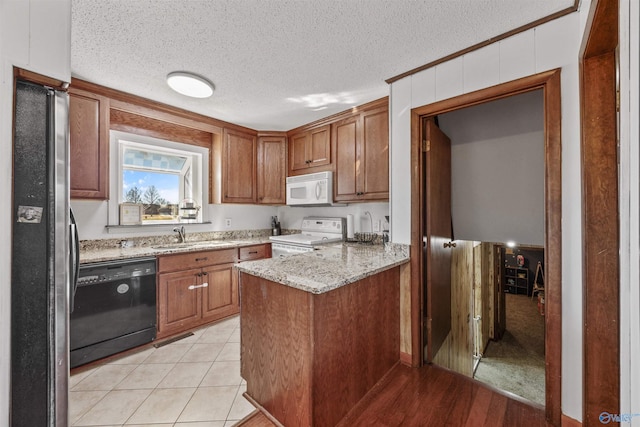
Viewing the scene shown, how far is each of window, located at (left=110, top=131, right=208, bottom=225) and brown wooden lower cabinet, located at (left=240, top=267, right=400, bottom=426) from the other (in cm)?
199

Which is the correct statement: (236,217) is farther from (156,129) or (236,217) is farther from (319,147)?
(319,147)

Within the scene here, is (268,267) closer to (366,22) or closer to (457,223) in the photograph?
(366,22)

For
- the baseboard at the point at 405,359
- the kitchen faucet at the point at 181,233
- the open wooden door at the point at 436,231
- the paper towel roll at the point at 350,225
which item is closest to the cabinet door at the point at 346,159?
the paper towel roll at the point at 350,225

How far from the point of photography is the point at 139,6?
1.42 m

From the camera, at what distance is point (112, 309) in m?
2.21

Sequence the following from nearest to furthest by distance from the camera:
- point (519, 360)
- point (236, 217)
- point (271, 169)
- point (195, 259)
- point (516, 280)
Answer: point (195, 259) < point (519, 360) < point (271, 169) < point (236, 217) < point (516, 280)

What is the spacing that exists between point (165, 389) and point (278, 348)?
1.02 metres

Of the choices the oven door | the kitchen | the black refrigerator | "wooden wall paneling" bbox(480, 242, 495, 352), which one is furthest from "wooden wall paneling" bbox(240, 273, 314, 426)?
"wooden wall paneling" bbox(480, 242, 495, 352)

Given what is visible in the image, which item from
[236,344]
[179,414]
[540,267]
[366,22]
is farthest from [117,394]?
[540,267]

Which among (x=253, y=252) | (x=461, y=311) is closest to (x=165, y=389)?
(x=253, y=252)

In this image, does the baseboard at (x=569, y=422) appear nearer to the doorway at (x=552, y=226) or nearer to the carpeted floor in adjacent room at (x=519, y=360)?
the doorway at (x=552, y=226)

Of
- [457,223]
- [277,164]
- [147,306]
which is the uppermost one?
[277,164]

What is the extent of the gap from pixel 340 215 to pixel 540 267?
391 centimetres

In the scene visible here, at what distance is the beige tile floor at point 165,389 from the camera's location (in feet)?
5.16
